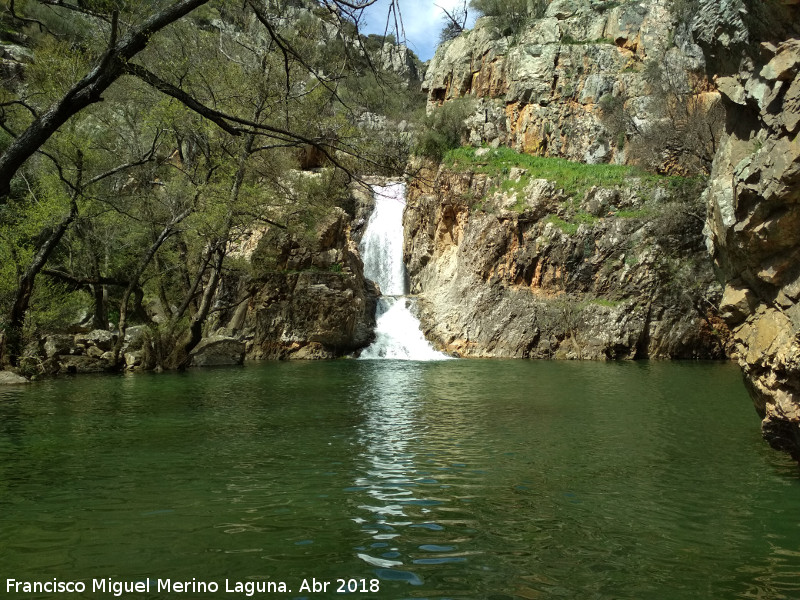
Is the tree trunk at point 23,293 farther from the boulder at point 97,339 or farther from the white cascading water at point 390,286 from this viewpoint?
the white cascading water at point 390,286

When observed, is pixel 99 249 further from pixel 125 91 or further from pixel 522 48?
pixel 522 48

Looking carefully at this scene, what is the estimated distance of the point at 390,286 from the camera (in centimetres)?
4091

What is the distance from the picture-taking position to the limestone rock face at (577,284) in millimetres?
31484

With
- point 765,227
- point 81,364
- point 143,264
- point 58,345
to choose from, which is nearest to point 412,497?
point 765,227

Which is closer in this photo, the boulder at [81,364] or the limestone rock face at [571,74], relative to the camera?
the boulder at [81,364]

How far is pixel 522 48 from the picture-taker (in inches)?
1708

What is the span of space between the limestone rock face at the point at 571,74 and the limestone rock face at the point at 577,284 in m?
7.11

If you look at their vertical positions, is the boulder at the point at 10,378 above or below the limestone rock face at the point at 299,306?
below

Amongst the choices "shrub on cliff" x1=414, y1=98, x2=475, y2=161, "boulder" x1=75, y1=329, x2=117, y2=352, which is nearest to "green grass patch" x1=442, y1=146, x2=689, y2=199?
"shrub on cliff" x1=414, y1=98, x2=475, y2=161

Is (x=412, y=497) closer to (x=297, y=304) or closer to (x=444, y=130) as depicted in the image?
(x=297, y=304)

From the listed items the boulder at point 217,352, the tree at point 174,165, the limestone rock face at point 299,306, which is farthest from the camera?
the limestone rock face at point 299,306

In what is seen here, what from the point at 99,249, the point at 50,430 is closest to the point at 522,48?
the point at 99,249

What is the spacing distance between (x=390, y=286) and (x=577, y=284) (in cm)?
1262

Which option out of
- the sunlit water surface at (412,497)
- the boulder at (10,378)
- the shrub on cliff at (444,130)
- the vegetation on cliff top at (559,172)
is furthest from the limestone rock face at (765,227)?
the shrub on cliff at (444,130)
